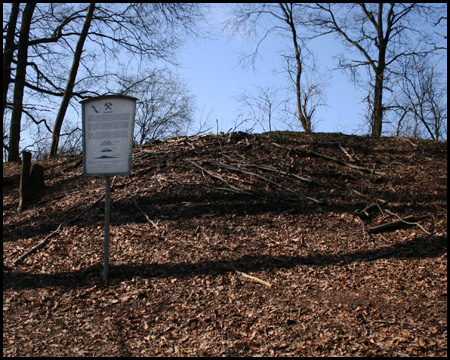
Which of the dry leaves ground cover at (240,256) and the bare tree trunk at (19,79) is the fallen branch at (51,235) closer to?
the dry leaves ground cover at (240,256)

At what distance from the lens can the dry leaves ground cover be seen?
4270 millimetres

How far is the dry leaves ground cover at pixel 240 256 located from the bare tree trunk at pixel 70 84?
260 cm

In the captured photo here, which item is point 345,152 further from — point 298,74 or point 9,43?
point 9,43

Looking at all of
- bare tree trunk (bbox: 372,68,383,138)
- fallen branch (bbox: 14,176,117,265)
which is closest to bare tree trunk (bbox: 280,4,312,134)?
bare tree trunk (bbox: 372,68,383,138)

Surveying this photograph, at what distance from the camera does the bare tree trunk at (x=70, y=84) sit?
12.7 metres

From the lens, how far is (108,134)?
556cm

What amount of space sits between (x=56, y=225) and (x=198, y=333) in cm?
440

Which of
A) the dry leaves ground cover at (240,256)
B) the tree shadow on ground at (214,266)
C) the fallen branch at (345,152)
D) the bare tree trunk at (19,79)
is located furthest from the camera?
the bare tree trunk at (19,79)

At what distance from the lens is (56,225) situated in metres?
7.59

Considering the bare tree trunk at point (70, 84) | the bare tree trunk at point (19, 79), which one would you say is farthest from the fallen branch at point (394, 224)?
the bare tree trunk at point (19, 79)

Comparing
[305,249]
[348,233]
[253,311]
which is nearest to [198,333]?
[253,311]

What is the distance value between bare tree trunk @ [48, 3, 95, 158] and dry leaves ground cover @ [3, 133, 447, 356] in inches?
102

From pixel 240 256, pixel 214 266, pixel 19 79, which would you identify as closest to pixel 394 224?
pixel 240 256

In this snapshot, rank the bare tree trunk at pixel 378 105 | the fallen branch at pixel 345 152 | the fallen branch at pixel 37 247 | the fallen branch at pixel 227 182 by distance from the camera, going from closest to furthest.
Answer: the fallen branch at pixel 37 247 < the fallen branch at pixel 227 182 < the fallen branch at pixel 345 152 < the bare tree trunk at pixel 378 105
